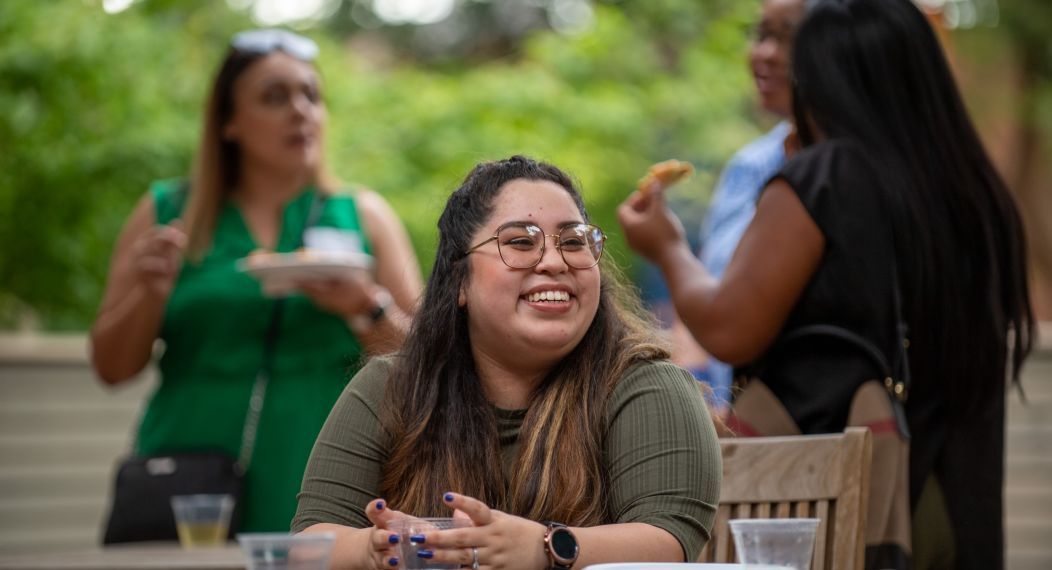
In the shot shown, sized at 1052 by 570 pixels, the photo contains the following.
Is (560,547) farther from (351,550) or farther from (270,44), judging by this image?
(270,44)

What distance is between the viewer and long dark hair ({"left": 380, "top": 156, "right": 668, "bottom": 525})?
7.75 ft

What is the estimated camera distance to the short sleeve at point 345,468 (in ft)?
7.82

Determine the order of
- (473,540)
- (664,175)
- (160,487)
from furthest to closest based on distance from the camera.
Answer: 1. (160,487)
2. (664,175)
3. (473,540)

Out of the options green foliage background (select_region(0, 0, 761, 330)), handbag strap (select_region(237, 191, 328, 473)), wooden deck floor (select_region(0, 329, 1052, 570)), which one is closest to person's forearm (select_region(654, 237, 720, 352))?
handbag strap (select_region(237, 191, 328, 473))

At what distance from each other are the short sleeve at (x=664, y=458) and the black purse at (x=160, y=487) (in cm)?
184

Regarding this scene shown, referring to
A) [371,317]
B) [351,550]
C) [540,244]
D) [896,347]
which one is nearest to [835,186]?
[896,347]

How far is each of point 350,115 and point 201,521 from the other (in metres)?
8.31

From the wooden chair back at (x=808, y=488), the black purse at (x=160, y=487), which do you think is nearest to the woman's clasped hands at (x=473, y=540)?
the wooden chair back at (x=808, y=488)


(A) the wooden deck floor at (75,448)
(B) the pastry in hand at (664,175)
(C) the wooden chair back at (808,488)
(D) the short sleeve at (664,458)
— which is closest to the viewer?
(D) the short sleeve at (664,458)

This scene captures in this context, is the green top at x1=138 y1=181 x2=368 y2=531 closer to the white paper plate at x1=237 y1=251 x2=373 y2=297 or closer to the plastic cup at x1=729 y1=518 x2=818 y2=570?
the white paper plate at x1=237 y1=251 x2=373 y2=297

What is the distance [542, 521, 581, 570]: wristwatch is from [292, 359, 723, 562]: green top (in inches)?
9.2

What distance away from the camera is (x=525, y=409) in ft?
8.18

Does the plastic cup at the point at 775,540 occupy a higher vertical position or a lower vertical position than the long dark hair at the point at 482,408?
lower

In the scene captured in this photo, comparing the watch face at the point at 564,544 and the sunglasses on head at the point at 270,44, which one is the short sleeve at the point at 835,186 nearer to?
the watch face at the point at 564,544
